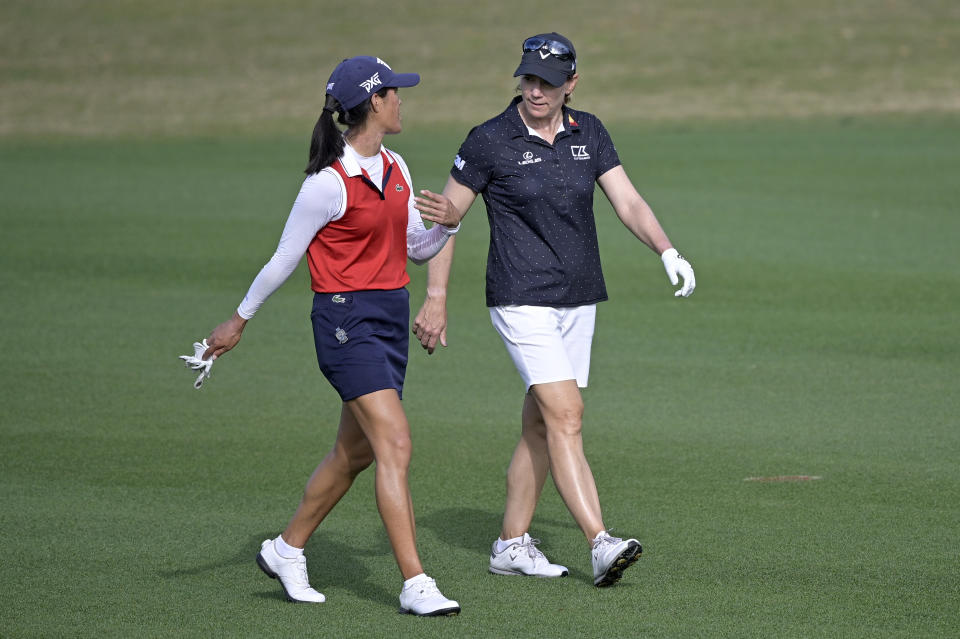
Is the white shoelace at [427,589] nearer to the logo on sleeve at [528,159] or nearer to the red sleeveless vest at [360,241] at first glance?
the red sleeveless vest at [360,241]

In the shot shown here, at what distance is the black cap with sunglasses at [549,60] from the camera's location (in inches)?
261

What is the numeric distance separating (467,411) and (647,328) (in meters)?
3.28

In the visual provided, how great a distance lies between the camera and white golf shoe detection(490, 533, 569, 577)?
22.2 ft

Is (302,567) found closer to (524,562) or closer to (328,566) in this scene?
(328,566)

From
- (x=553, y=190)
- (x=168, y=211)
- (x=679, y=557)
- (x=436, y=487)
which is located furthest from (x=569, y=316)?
(x=168, y=211)

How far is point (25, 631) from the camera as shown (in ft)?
19.6

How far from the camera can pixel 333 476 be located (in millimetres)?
6410

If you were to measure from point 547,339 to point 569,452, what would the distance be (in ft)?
1.74

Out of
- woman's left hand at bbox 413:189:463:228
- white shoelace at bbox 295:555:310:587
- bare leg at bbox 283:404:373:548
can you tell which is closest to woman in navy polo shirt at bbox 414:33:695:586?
woman's left hand at bbox 413:189:463:228

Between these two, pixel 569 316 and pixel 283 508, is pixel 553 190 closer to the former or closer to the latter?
pixel 569 316

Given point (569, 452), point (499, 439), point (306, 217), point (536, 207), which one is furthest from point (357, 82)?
point (499, 439)

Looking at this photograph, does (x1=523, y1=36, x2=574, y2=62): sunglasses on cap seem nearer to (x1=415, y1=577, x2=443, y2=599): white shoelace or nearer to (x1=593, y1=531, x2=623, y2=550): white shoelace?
(x1=593, y1=531, x2=623, y2=550): white shoelace

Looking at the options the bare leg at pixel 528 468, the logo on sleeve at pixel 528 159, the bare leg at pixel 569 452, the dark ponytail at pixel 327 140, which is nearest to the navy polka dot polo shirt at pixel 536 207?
the logo on sleeve at pixel 528 159

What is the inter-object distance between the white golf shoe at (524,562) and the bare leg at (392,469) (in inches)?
31.7
